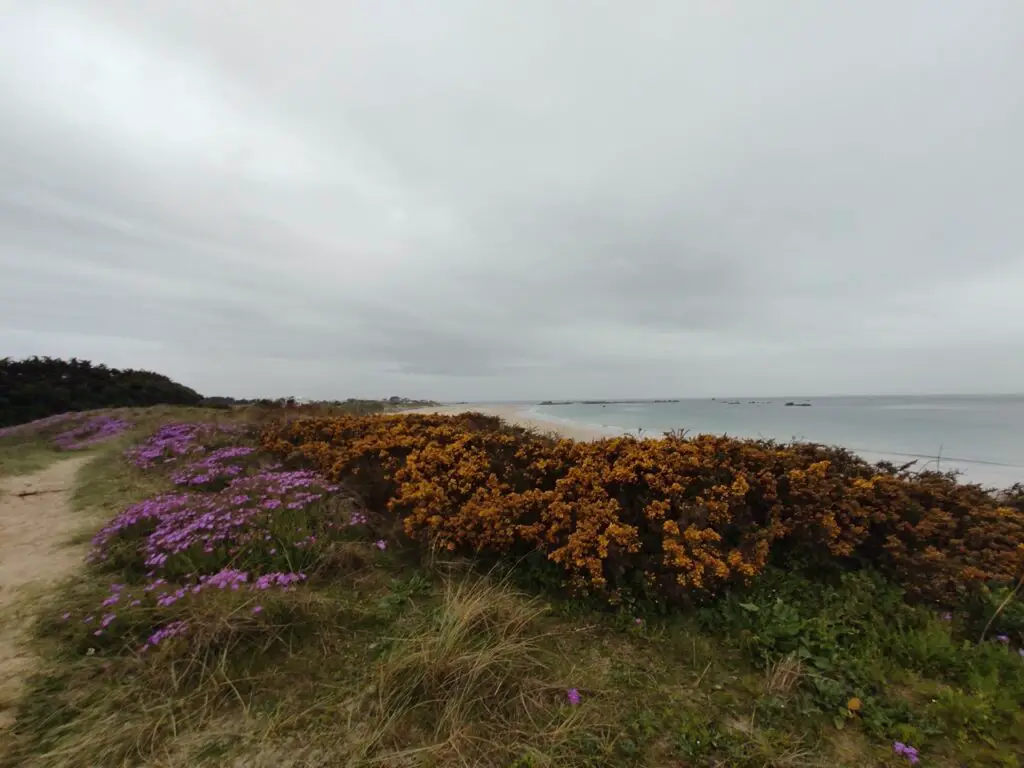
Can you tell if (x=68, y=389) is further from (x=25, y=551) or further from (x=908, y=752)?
(x=908, y=752)

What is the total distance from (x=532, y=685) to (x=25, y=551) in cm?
603

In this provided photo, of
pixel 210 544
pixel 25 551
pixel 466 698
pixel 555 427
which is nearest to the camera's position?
pixel 466 698

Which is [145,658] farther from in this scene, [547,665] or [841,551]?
[841,551]

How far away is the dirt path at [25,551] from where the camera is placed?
304 cm

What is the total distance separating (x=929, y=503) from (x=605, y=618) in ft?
10.7

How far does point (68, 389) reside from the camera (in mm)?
20922

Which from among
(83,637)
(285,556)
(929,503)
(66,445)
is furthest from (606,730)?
(66,445)

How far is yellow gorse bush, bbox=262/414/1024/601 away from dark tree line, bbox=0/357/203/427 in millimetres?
22300

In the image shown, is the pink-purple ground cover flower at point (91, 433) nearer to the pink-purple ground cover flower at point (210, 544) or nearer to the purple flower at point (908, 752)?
the pink-purple ground cover flower at point (210, 544)

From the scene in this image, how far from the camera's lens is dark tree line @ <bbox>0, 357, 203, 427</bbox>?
18.6 meters

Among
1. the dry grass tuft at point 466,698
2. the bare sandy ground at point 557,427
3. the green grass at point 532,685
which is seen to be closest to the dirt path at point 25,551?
the green grass at point 532,685

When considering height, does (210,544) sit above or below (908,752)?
above

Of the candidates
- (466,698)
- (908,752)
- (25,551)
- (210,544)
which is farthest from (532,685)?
(25,551)

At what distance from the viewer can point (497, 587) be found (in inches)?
147
